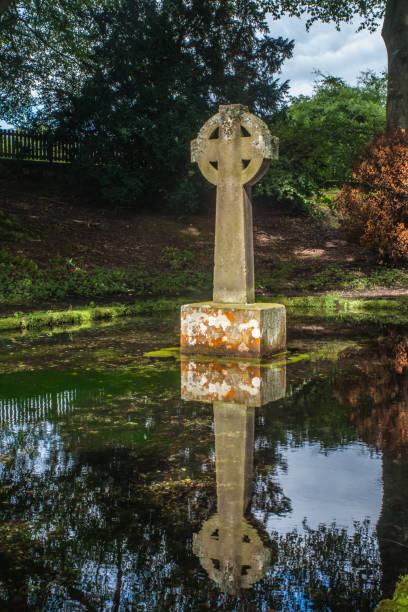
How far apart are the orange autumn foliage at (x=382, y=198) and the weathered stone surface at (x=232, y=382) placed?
10082 millimetres

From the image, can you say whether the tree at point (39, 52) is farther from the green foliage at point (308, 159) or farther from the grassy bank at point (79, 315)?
the grassy bank at point (79, 315)

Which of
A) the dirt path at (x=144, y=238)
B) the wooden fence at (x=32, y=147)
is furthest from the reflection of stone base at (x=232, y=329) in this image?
the wooden fence at (x=32, y=147)

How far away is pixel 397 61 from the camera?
56.2 feet

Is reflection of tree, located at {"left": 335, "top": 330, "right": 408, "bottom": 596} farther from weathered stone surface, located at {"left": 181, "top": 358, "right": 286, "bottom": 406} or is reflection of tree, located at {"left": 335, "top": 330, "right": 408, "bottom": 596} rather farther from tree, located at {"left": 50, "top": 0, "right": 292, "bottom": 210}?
tree, located at {"left": 50, "top": 0, "right": 292, "bottom": 210}

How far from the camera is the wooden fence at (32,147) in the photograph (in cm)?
2303

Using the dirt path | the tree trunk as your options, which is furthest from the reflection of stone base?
the tree trunk

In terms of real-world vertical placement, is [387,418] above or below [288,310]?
below

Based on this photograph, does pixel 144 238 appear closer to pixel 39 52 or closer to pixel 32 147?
pixel 32 147

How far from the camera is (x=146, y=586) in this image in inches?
91.4

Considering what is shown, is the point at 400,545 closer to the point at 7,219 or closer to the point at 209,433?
the point at 209,433

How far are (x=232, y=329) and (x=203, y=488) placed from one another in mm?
3758

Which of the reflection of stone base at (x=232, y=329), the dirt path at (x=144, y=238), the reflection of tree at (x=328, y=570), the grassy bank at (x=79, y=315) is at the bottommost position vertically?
the reflection of tree at (x=328, y=570)

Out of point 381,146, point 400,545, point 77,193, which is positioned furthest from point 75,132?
point 400,545

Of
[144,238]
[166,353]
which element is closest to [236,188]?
[166,353]
